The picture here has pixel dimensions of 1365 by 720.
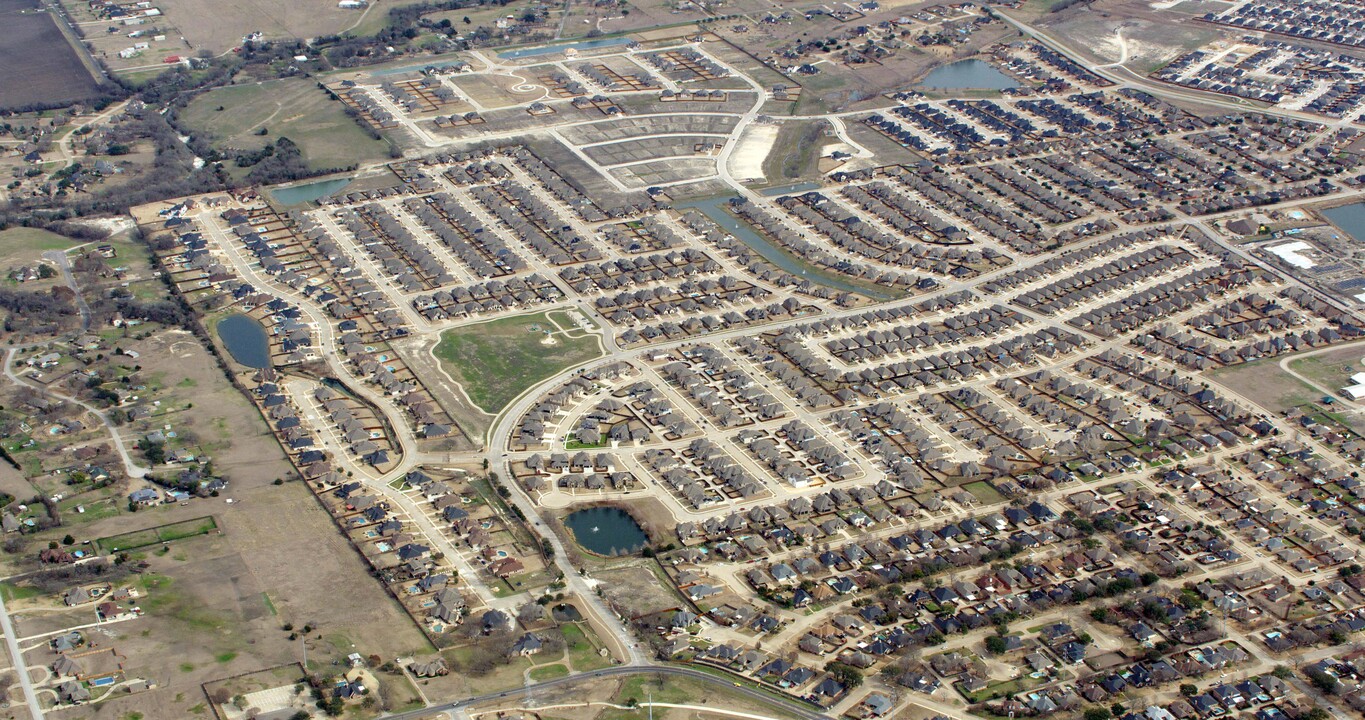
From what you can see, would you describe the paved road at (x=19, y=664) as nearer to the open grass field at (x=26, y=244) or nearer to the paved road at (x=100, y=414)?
the paved road at (x=100, y=414)

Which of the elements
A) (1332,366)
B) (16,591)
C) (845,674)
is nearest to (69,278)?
→ (16,591)

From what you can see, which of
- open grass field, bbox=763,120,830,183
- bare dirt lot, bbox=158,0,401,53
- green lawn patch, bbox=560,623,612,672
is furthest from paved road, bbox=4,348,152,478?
bare dirt lot, bbox=158,0,401,53

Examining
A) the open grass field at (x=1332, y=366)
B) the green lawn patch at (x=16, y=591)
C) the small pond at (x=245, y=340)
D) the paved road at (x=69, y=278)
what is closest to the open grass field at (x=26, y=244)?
the paved road at (x=69, y=278)

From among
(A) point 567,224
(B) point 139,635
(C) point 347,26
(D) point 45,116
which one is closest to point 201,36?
(C) point 347,26

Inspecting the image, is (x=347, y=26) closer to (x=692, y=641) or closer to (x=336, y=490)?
(x=336, y=490)

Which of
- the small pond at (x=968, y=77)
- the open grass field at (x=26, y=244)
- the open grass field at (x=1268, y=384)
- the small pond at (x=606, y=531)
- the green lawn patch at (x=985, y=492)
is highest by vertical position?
the open grass field at (x=1268, y=384)

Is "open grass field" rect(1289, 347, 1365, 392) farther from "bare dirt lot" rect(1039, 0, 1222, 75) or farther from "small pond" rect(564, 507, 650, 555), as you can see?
"bare dirt lot" rect(1039, 0, 1222, 75)
